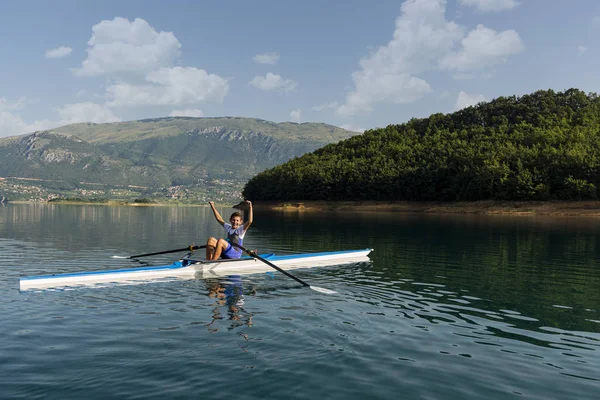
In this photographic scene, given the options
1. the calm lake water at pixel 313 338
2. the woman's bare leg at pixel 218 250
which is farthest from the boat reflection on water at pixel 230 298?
the woman's bare leg at pixel 218 250

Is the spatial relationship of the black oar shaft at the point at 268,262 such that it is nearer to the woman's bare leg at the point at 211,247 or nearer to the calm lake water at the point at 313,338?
the calm lake water at the point at 313,338

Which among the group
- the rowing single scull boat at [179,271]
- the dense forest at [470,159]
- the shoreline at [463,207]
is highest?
the dense forest at [470,159]

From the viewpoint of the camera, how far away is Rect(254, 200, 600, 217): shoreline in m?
88.8

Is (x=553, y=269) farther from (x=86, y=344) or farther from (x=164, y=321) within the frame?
(x=86, y=344)

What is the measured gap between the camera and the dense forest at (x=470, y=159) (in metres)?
98.5

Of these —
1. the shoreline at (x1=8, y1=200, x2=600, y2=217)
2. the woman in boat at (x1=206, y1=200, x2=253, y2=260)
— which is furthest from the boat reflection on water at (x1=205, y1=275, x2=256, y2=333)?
the shoreline at (x1=8, y1=200, x2=600, y2=217)

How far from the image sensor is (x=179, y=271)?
20.8 meters

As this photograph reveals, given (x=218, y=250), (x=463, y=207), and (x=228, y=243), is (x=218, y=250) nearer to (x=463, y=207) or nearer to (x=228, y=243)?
(x=228, y=243)

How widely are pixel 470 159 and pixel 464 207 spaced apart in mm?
17141

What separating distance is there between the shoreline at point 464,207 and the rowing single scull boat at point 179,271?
77.0 meters

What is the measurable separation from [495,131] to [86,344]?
154 metres

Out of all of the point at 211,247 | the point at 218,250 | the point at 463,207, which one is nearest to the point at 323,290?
the point at 218,250

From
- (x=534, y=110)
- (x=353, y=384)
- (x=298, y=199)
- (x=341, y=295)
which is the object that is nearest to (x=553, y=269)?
(x=341, y=295)

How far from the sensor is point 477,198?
105 meters
